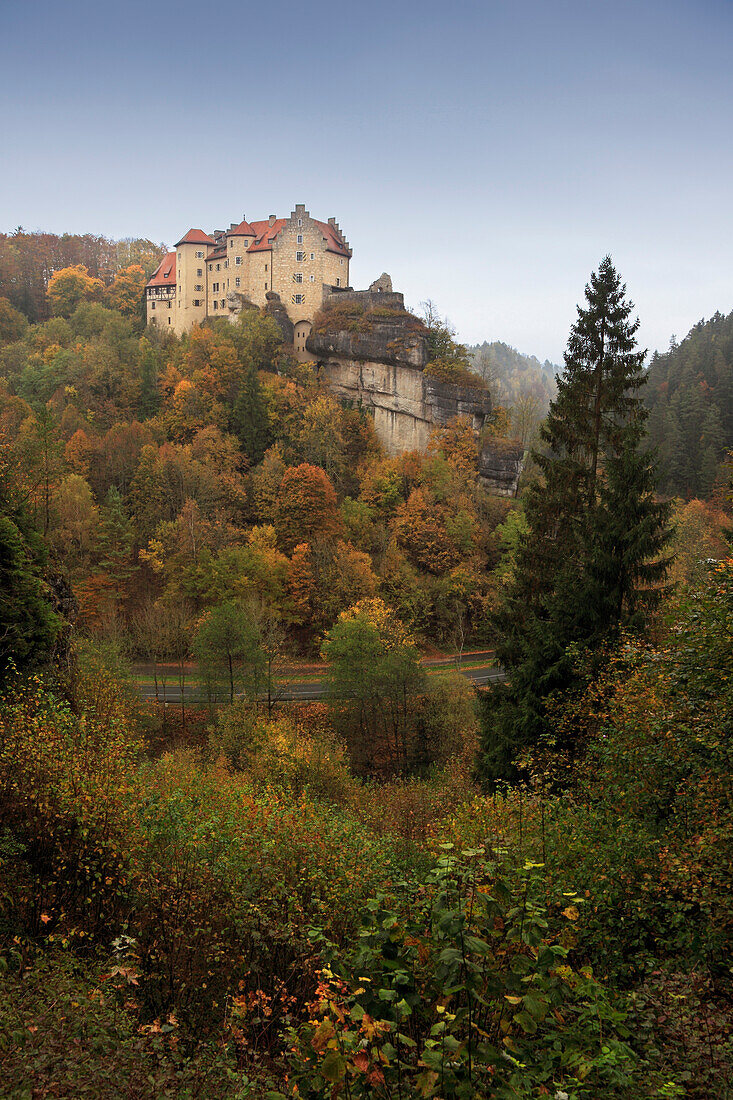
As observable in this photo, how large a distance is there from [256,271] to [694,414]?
43.3 metres

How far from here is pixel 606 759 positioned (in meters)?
9.26

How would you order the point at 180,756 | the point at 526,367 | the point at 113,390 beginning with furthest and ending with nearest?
the point at 526,367
the point at 113,390
the point at 180,756

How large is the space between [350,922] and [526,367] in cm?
20305

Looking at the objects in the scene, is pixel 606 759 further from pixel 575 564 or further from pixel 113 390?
pixel 113 390

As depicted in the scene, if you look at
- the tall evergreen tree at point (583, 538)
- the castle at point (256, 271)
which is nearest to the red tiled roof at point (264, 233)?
the castle at point (256, 271)

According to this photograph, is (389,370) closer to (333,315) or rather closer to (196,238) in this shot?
(333,315)

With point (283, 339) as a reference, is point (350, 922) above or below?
below

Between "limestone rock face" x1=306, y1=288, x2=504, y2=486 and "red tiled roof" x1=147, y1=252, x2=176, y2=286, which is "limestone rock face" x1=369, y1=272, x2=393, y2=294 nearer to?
"limestone rock face" x1=306, y1=288, x2=504, y2=486

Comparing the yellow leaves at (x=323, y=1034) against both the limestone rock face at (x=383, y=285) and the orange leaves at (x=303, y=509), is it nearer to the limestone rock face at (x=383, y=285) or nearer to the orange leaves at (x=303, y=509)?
the orange leaves at (x=303, y=509)

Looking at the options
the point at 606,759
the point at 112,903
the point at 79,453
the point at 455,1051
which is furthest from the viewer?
the point at 79,453

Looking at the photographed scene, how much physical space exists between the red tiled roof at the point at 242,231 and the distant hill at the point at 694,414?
36486mm

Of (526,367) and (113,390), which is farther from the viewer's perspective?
(526,367)

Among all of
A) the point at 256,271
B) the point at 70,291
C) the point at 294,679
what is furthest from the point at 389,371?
the point at 70,291

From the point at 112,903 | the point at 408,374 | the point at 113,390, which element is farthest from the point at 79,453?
the point at 112,903
